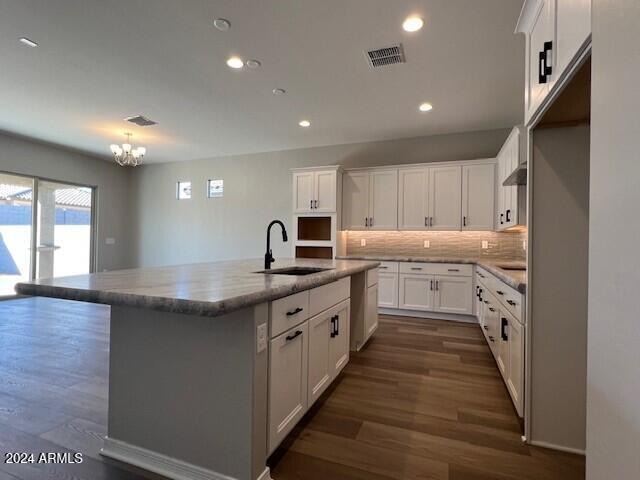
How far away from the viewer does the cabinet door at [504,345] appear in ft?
7.63

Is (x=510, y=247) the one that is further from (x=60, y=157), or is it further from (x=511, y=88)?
(x=60, y=157)

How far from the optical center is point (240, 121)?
470 cm

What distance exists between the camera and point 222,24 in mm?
2527

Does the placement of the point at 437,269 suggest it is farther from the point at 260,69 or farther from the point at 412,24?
the point at 260,69

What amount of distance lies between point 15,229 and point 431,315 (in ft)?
23.9

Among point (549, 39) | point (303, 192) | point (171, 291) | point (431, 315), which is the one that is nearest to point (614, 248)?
point (549, 39)

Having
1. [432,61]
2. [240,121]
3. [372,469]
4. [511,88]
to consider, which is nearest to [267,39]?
[432,61]

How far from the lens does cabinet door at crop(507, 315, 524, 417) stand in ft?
6.28

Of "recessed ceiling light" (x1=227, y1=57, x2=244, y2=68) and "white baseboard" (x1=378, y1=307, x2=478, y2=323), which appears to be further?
"white baseboard" (x1=378, y1=307, x2=478, y2=323)

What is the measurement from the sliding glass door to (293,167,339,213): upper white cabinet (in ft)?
16.3

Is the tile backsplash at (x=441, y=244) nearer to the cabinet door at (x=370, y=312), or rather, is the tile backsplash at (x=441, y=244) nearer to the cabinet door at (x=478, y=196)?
the cabinet door at (x=478, y=196)

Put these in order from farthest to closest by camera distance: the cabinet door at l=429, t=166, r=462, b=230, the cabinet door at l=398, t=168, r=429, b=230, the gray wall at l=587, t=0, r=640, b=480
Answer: the cabinet door at l=398, t=168, r=429, b=230 → the cabinet door at l=429, t=166, r=462, b=230 → the gray wall at l=587, t=0, r=640, b=480

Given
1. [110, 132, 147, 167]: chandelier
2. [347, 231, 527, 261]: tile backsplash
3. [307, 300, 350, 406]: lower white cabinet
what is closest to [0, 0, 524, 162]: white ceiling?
[110, 132, 147, 167]: chandelier

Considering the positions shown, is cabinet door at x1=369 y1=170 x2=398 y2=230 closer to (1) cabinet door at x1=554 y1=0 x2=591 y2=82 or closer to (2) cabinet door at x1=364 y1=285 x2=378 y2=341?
(2) cabinet door at x1=364 y1=285 x2=378 y2=341
